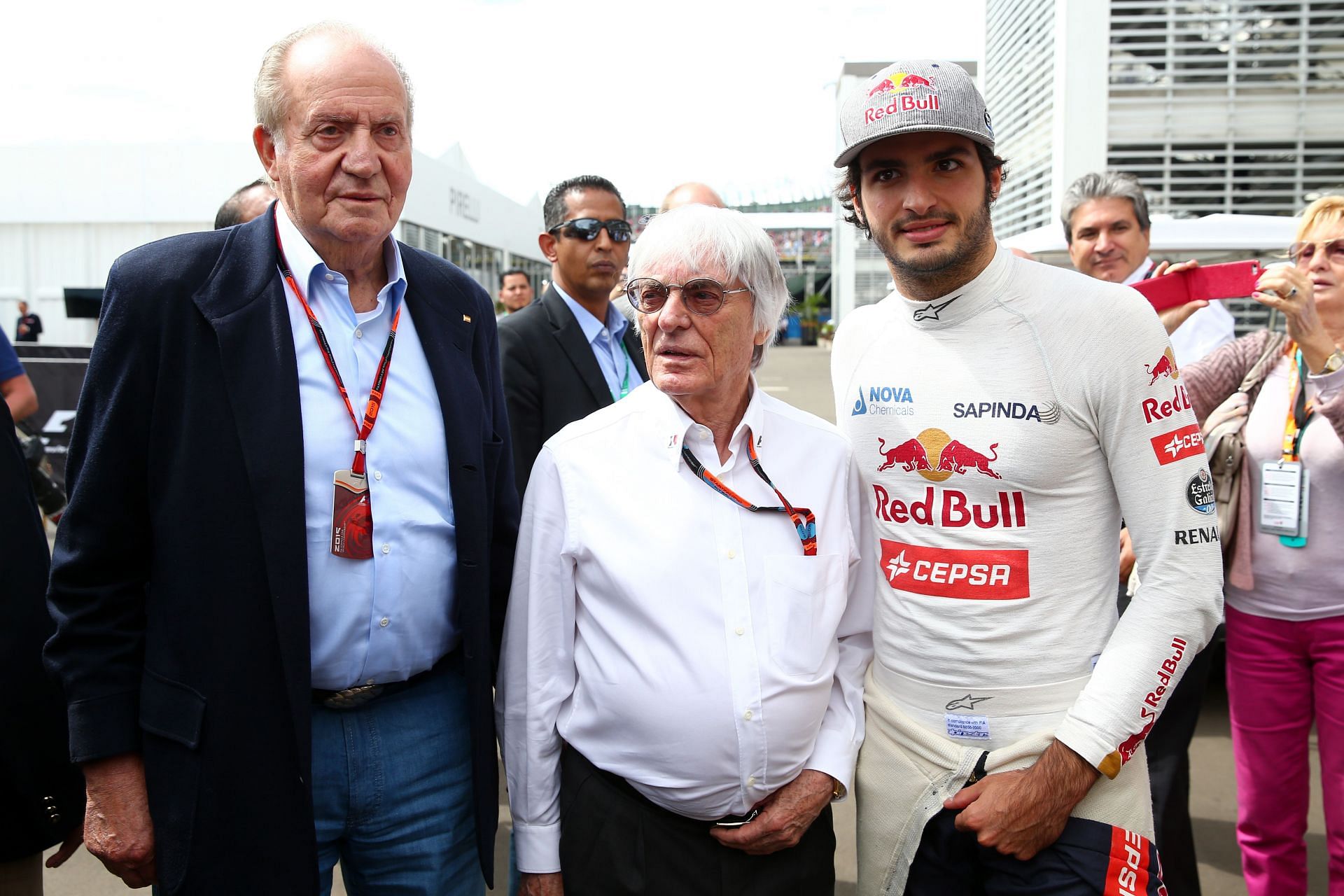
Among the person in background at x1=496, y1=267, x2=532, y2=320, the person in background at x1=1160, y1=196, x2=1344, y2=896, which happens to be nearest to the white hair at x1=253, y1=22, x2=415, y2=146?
the person in background at x1=1160, y1=196, x2=1344, y2=896

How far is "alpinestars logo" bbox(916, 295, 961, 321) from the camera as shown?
196 centimetres

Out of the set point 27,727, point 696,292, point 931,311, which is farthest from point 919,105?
point 27,727

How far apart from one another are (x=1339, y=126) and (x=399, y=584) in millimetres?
11088

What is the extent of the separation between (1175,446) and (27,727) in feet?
8.13

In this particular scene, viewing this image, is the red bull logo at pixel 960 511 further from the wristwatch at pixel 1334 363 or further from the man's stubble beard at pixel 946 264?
the wristwatch at pixel 1334 363

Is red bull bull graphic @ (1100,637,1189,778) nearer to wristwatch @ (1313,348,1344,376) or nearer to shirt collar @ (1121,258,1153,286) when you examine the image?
wristwatch @ (1313,348,1344,376)

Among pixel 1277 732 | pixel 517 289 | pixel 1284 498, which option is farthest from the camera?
pixel 517 289

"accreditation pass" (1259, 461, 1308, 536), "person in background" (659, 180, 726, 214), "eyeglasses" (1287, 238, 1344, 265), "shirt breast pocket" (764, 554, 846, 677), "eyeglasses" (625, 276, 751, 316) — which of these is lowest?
"shirt breast pocket" (764, 554, 846, 677)

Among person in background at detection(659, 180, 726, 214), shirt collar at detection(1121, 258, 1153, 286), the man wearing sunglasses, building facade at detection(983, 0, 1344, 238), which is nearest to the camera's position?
the man wearing sunglasses

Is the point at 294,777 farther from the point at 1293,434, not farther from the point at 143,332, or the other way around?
the point at 1293,434

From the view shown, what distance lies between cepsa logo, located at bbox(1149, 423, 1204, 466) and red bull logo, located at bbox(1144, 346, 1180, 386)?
0.35ft

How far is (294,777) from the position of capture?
1770 mm

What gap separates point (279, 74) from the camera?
1.88 m

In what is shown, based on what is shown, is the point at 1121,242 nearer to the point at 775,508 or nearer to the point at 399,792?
the point at 775,508
